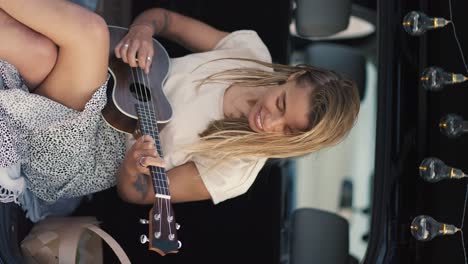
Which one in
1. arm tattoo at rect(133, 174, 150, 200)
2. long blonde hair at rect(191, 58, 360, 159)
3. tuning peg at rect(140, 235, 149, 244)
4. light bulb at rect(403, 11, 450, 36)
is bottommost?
tuning peg at rect(140, 235, 149, 244)

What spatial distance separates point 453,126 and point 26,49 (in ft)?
2.26

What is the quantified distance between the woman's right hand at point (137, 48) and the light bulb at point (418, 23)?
1.37ft

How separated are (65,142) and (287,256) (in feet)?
1.30

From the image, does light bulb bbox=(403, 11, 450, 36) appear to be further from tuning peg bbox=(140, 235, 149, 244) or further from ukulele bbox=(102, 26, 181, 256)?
tuning peg bbox=(140, 235, 149, 244)

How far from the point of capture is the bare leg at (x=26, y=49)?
123 centimetres

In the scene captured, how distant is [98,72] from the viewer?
1.26m

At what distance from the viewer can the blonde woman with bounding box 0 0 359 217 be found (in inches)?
48.5

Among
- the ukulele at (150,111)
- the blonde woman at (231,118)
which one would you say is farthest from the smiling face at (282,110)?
the ukulele at (150,111)

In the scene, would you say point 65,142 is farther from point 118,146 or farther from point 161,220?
point 161,220

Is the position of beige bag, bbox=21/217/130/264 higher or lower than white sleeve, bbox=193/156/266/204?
lower

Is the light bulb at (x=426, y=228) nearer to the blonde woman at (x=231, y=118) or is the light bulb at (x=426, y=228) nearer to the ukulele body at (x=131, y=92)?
the blonde woman at (x=231, y=118)

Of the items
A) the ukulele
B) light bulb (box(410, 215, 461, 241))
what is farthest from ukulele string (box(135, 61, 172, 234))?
light bulb (box(410, 215, 461, 241))

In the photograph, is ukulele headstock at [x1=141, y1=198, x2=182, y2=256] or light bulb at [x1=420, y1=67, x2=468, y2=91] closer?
ukulele headstock at [x1=141, y1=198, x2=182, y2=256]

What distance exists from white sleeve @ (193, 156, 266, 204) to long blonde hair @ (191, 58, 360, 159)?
1 centimetres
